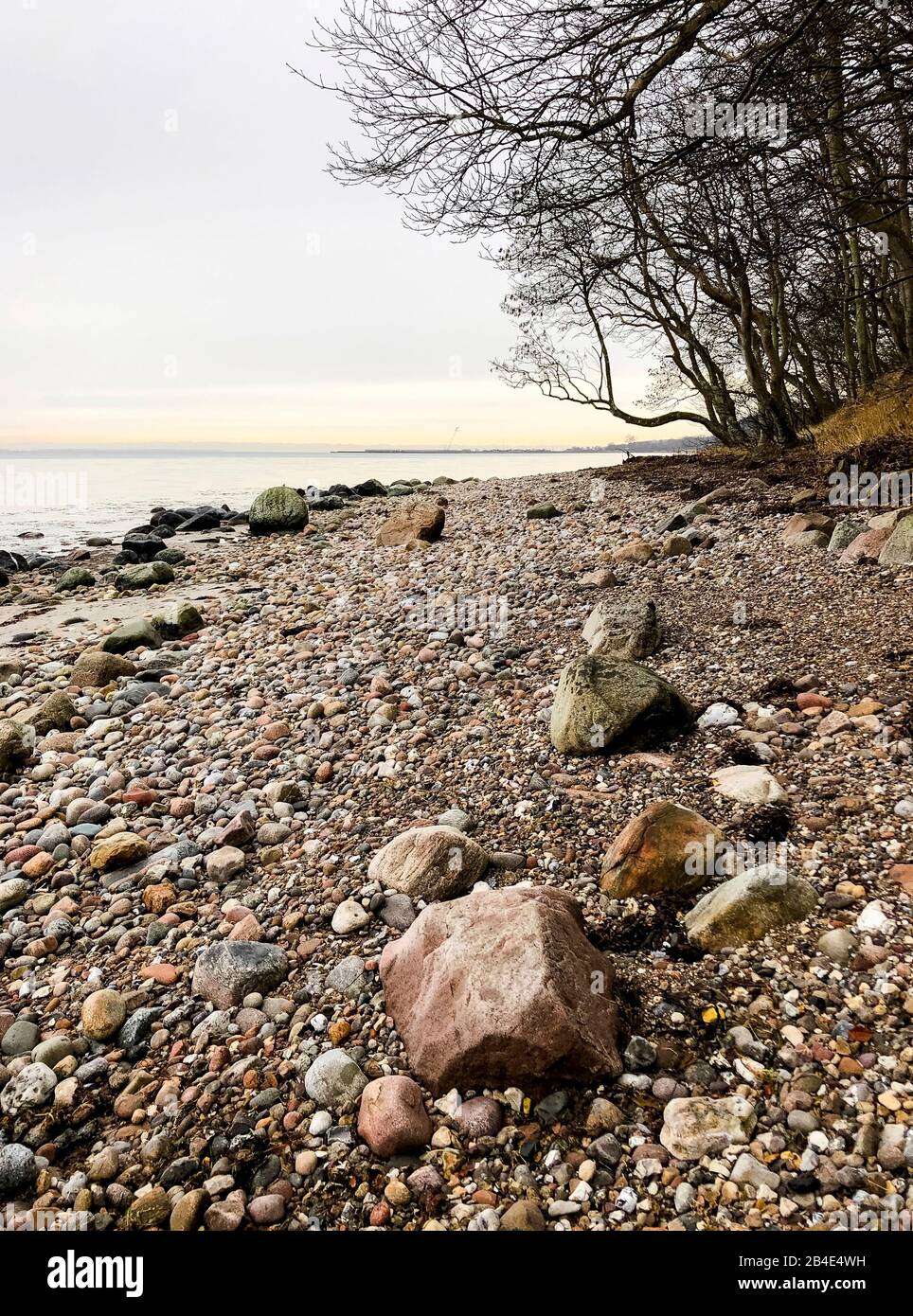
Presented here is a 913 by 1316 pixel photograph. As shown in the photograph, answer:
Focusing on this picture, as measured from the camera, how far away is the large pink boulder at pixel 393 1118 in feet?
7.06

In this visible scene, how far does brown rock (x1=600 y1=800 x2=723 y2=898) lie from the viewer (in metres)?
3.06

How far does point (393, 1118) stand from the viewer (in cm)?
218

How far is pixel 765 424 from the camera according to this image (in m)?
16.6

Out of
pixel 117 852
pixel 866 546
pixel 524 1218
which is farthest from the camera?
pixel 866 546

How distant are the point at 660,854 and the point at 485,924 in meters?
0.91

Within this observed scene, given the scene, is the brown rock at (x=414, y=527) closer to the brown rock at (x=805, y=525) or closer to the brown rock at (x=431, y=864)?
the brown rock at (x=805, y=525)
